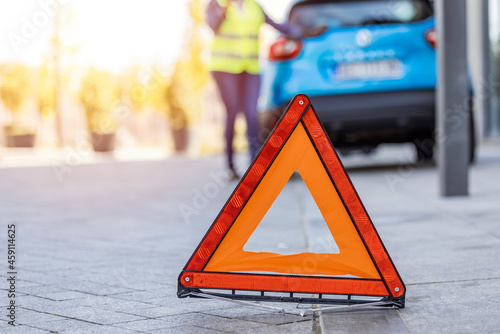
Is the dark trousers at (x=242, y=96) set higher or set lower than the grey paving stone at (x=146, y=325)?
higher

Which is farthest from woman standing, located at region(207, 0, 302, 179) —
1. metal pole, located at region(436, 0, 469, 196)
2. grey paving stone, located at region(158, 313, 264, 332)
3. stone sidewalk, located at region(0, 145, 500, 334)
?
grey paving stone, located at region(158, 313, 264, 332)

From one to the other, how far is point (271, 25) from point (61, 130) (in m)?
16.0

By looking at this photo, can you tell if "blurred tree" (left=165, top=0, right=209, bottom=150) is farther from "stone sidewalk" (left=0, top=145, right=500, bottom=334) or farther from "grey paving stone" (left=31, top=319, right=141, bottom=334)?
"grey paving stone" (left=31, top=319, right=141, bottom=334)

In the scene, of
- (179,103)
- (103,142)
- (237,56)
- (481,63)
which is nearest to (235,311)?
(237,56)

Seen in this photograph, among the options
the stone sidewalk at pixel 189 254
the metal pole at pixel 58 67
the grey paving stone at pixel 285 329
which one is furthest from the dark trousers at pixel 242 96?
the metal pole at pixel 58 67

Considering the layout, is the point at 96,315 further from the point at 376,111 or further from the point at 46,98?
the point at 46,98

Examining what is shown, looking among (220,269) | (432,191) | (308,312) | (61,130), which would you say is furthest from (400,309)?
(61,130)

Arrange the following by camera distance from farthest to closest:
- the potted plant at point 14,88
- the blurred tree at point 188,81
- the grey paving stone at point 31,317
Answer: the potted plant at point 14,88 < the blurred tree at point 188,81 < the grey paving stone at point 31,317

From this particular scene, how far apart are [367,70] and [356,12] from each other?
0.69 m

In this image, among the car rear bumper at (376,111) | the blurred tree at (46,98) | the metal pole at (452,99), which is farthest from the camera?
the blurred tree at (46,98)

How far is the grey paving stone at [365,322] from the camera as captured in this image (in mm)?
2424

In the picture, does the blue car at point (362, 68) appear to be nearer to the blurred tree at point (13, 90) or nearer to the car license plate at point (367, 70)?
the car license plate at point (367, 70)

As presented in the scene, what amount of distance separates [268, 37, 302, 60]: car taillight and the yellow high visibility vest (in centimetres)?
41

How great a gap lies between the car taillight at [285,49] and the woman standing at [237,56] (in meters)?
0.35
